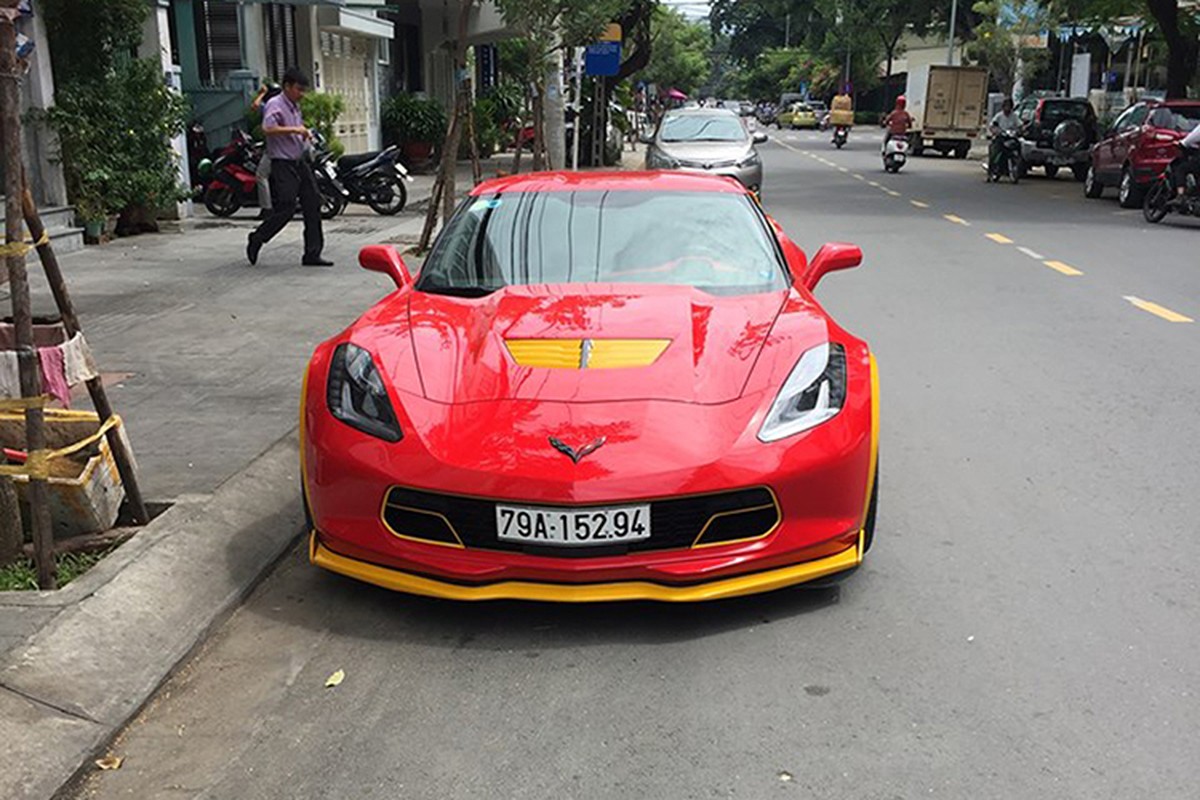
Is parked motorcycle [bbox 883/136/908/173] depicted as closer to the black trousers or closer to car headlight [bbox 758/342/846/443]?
the black trousers

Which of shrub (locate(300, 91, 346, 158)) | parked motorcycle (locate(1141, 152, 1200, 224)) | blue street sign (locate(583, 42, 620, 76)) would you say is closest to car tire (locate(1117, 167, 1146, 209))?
parked motorcycle (locate(1141, 152, 1200, 224))

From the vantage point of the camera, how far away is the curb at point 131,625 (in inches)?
125

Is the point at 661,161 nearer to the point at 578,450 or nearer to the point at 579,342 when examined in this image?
the point at 579,342

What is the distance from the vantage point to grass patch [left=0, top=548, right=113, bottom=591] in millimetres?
4223

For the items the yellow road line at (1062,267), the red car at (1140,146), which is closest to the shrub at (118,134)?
the yellow road line at (1062,267)

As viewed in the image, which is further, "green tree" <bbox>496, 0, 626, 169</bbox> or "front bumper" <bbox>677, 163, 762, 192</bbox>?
"front bumper" <bbox>677, 163, 762, 192</bbox>

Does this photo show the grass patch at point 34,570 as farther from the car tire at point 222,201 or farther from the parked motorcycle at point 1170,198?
the parked motorcycle at point 1170,198

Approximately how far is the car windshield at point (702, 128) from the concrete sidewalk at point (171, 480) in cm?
870

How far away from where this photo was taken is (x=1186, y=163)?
52.2ft

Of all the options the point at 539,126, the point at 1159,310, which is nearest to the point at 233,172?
the point at 539,126

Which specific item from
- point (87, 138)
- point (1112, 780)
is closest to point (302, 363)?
point (1112, 780)

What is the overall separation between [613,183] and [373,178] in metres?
12.1

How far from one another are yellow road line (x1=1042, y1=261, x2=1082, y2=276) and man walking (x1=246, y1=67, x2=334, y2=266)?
730 cm

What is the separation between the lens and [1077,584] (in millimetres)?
4238
